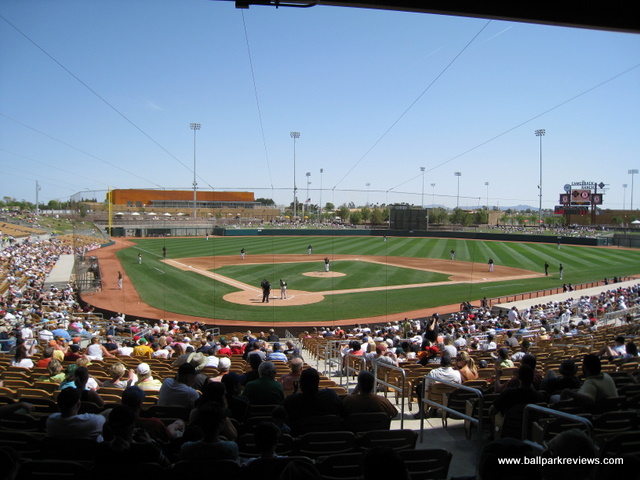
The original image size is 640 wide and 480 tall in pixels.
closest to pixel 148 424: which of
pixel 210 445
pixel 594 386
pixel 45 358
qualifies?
pixel 210 445

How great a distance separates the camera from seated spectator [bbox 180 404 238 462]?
3549 mm

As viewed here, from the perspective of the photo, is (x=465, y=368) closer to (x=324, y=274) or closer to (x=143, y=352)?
(x=143, y=352)

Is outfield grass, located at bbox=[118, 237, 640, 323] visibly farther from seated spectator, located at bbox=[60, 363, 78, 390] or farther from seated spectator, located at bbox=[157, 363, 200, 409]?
seated spectator, located at bbox=[157, 363, 200, 409]

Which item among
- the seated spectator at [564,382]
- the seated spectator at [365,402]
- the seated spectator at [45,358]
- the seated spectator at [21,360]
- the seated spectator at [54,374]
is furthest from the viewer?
the seated spectator at [21,360]

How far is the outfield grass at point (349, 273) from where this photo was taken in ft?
85.5

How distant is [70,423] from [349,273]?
3318 cm

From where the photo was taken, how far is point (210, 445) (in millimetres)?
3580

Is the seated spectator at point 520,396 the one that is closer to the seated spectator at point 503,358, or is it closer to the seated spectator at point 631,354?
the seated spectator at point 503,358

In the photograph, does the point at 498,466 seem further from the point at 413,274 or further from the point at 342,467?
the point at 413,274

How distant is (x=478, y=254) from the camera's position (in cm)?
5238

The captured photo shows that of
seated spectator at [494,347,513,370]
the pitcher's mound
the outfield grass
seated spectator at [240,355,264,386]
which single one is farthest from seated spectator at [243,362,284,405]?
the pitcher's mound

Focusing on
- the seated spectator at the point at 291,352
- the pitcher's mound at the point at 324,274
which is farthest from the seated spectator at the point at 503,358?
the pitcher's mound at the point at 324,274

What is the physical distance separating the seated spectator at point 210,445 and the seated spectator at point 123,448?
9.2 inches

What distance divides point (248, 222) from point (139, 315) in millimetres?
37221
